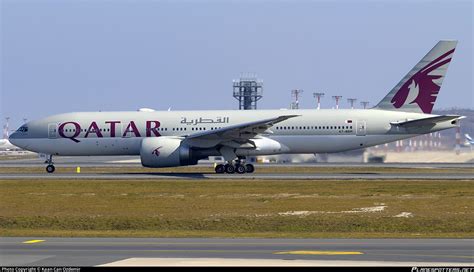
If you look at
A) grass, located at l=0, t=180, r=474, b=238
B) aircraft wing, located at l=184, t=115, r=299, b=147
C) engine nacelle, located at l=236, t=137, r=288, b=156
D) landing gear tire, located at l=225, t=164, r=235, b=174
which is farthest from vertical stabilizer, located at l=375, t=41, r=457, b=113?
grass, located at l=0, t=180, r=474, b=238

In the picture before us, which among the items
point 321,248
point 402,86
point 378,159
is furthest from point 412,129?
point 321,248

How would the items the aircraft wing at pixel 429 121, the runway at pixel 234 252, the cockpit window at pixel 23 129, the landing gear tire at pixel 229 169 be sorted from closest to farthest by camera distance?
the runway at pixel 234 252
the aircraft wing at pixel 429 121
the landing gear tire at pixel 229 169
the cockpit window at pixel 23 129

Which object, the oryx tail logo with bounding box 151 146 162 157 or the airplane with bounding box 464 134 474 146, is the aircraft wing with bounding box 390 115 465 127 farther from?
the airplane with bounding box 464 134 474 146

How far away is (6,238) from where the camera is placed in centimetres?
2611

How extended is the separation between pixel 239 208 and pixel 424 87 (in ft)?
79.6

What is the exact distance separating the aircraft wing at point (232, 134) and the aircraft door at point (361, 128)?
4500mm

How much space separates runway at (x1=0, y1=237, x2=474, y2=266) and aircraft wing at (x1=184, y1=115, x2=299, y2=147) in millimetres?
26064

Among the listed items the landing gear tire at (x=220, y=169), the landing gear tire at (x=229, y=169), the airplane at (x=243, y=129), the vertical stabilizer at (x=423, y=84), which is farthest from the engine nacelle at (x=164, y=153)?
the vertical stabilizer at (x=423, y=84)

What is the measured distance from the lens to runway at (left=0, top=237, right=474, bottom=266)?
63.2ft

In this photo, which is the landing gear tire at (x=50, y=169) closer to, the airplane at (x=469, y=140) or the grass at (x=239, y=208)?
the grass at (x=239, y=208)

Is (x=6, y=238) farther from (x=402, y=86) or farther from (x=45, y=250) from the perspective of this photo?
(x=402, y=86)

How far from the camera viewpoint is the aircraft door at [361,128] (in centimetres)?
5359

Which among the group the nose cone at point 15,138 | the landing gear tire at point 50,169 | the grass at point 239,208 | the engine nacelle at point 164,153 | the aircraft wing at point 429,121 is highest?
the aircraft wing at point 429,121

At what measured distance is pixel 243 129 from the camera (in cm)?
5166
